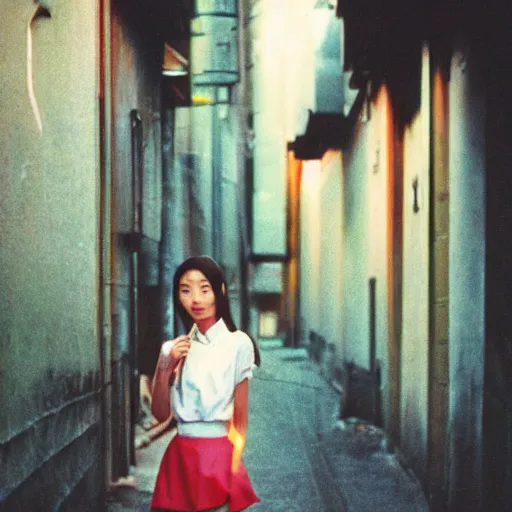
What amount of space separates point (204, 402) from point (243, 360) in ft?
1.00

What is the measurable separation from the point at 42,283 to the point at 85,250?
0.94 m

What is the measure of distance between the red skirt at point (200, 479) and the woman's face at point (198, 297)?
616mm

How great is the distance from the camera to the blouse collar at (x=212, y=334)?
3.94 m

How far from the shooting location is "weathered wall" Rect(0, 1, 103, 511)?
3.49 m

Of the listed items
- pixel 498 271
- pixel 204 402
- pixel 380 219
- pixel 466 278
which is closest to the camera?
pixel 204 402

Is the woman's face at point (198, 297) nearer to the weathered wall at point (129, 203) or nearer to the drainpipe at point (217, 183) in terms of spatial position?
the weathered wall at point (129, 203)

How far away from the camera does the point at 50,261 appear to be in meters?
4.19

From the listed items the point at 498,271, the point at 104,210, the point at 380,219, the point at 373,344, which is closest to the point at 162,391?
the point at 104,210

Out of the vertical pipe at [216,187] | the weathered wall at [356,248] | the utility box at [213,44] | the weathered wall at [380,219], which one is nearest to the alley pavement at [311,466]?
the weathered wall at [380,219]

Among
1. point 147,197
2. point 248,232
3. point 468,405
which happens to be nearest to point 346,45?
point 147,197

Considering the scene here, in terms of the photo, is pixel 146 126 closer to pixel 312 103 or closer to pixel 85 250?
pixel 312 103

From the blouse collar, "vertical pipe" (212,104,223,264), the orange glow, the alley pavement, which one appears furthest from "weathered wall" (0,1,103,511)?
"vertical pipe" (212,104,223,264)

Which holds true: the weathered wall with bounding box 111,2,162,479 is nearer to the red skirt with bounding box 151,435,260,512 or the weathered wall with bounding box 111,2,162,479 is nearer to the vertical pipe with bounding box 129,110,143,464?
the vertical pipe with bounding box 129,110,143,464

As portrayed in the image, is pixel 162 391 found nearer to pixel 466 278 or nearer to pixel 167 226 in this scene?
pixel 466 278
